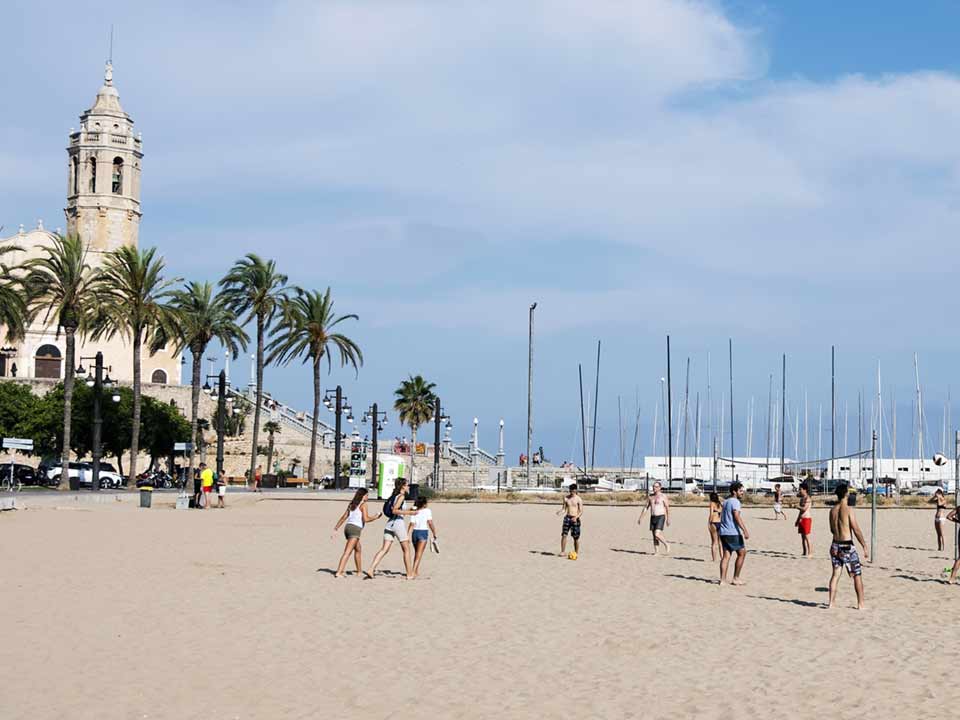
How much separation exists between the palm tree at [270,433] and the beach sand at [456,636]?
59848 millimetres

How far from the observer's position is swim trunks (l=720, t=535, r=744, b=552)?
1927 centimetres

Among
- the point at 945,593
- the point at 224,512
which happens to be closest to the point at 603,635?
the point at 945,593

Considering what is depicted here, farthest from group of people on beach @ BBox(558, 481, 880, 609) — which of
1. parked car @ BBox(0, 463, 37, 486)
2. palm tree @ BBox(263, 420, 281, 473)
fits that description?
palm tree @ BBox(263, 420, 281, 473)

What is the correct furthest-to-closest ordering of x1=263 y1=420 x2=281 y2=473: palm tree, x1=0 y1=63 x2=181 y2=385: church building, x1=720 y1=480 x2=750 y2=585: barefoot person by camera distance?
x1=0 y1=63 x2=181 y2=385: church building
x1=263 y1=420 x2=281 y2=473: palm tree
x1=720 y1=480 x2=750 y2=585: barefoot person

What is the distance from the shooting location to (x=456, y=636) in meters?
14.0

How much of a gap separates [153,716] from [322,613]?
6005 millimetres

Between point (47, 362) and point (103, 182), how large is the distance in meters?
15.8

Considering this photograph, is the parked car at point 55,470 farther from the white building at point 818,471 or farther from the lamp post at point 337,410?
the white building at point 818,471

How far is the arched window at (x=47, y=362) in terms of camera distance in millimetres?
90250

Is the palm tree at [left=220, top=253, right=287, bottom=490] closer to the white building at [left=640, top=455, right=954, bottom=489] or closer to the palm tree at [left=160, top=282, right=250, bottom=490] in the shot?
the palm tree at [left=160, top=282, right=250, bottom=490]

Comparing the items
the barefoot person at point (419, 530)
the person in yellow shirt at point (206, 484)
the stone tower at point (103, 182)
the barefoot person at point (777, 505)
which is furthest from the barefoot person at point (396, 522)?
the stone tower at point (103, 182)

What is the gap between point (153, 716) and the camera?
9633mm

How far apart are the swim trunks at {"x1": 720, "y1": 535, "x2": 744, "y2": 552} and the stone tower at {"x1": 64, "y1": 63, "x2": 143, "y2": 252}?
84211 mm

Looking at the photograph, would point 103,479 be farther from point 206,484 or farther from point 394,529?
point 394,529
